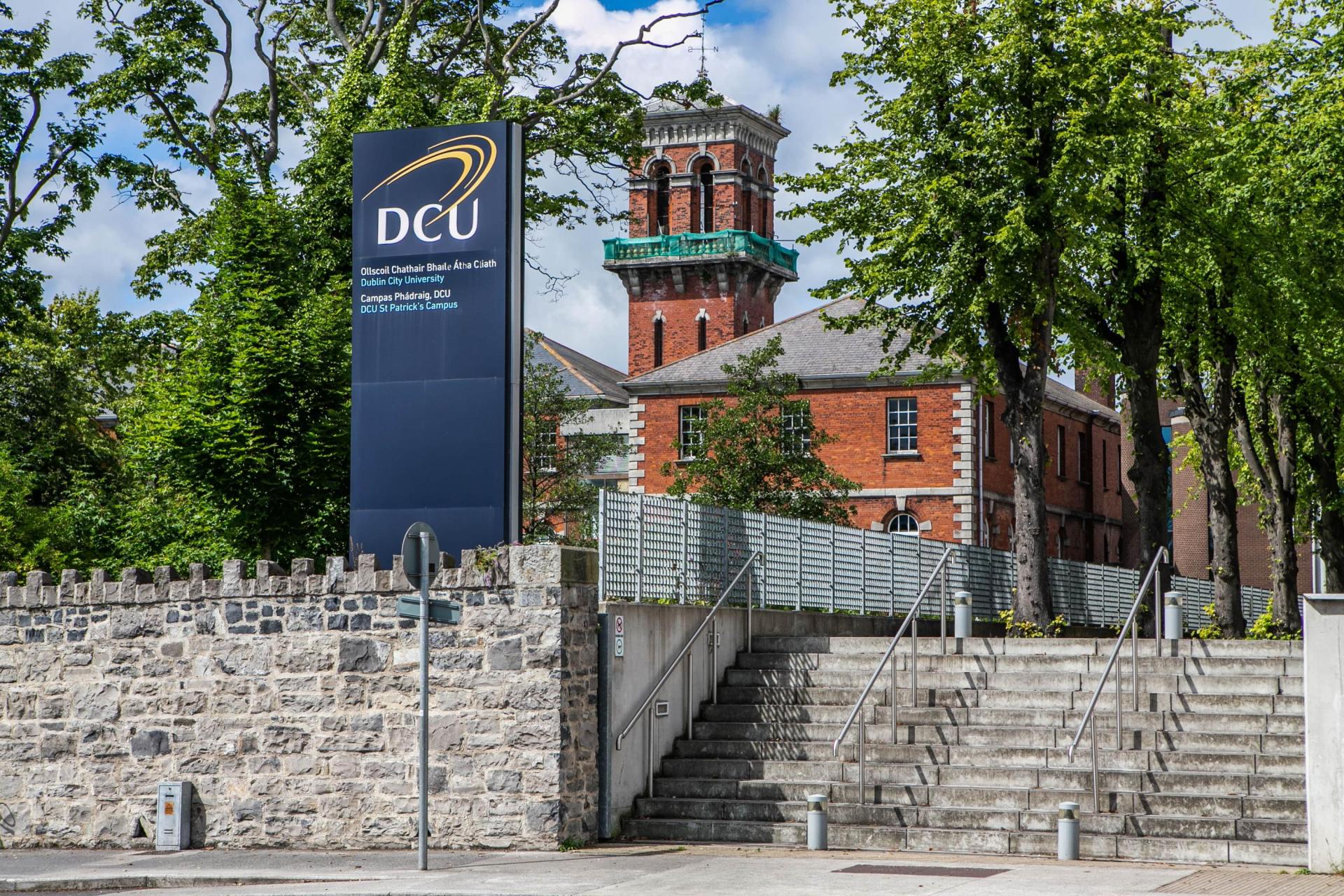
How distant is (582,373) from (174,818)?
54797 millimetres

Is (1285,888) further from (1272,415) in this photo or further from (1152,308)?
(1272,415)

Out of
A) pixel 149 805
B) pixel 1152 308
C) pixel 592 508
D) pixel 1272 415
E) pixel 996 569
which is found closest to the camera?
pixel 149 805

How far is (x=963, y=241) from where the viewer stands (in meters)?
25.4

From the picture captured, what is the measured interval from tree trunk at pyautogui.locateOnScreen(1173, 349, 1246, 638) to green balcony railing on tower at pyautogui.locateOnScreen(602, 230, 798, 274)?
3917 centimetres

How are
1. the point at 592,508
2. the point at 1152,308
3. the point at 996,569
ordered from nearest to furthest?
the point at 1152,308 → the point at 996,569 → the point at 592,508

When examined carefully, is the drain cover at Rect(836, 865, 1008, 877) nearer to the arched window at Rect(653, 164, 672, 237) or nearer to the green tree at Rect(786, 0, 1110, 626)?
the green tree at Rect(786, 0, 1110, 626)

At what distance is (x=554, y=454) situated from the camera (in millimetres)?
49094

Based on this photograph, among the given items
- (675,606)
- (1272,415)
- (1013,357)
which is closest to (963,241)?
(1013,357)

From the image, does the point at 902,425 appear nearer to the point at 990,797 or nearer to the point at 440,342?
the point at 440,342

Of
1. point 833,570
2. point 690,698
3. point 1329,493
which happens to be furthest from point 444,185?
point 1329,493

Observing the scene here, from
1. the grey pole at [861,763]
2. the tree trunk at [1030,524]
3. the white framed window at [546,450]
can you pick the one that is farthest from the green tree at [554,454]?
the grey pole at [861,763]

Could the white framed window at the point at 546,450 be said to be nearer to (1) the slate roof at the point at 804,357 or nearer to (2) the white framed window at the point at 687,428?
(1) the slate roof at the point at 804,357

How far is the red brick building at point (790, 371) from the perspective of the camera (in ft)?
165

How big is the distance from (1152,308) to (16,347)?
27696mm
